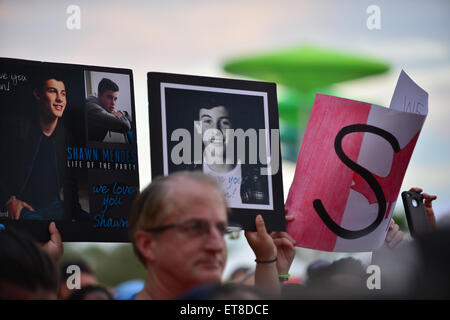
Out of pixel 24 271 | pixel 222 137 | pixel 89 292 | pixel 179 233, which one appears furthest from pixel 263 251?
pixel 24 271

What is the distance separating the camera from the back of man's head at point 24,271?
60.9 inches

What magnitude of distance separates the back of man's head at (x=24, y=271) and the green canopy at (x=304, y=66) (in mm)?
6326

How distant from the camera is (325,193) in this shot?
8.70ft

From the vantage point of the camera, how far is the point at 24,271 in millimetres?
1558

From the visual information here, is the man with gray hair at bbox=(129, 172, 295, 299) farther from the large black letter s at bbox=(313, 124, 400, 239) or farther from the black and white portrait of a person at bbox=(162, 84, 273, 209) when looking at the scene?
the large black letter s at bbox=(313, 124, 400, 239)

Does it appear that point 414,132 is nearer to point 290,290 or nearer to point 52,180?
point 290,290

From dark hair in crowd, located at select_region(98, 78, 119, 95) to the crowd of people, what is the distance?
0.71 metres

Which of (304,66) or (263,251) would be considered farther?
(304,66)

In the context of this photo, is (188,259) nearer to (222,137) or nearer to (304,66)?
(222,137)

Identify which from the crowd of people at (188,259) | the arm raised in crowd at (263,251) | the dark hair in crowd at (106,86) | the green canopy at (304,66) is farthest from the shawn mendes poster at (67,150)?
the green canopy at (304,66)

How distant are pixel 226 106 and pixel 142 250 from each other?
0.88 metres

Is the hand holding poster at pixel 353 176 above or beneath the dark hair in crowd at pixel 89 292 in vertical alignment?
above

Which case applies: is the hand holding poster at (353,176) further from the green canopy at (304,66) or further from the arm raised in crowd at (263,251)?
the green canopy at (304,66)

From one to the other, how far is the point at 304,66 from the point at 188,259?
651 cm
